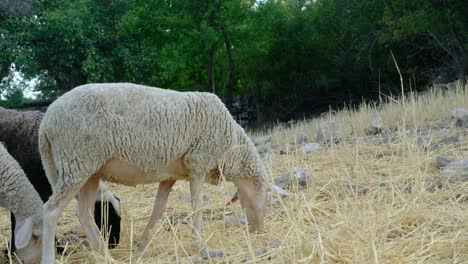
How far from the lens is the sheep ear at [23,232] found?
150 inches

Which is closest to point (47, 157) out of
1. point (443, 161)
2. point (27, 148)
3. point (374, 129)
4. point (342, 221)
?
point (27, 148)

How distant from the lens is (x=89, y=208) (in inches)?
167

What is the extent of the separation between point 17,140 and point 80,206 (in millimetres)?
1236

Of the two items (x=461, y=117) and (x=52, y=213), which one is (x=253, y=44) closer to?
(x=461, y=117)

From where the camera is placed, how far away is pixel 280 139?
12.1 meters

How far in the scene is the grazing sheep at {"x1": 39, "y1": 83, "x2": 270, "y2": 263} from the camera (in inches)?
149

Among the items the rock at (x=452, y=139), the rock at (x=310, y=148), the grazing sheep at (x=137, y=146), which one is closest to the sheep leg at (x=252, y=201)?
the grazing sheep at (x=137, y=146)

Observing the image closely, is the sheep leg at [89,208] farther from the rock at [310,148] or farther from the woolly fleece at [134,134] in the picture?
the rock at [310,148]

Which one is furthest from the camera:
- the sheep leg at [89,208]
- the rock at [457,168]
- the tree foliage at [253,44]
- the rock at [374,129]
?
the tree foliage at [253,44]

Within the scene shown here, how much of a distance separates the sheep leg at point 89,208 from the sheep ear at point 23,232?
1.28ft

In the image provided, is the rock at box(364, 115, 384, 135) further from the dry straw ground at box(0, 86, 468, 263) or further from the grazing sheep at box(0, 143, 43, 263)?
the grazing sheep at box(0, 143, 43, 263)

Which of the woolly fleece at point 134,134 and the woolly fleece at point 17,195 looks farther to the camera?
the woolly fleece at point 17,195

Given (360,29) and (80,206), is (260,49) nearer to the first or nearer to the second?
(360,29)

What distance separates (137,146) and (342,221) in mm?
1763
